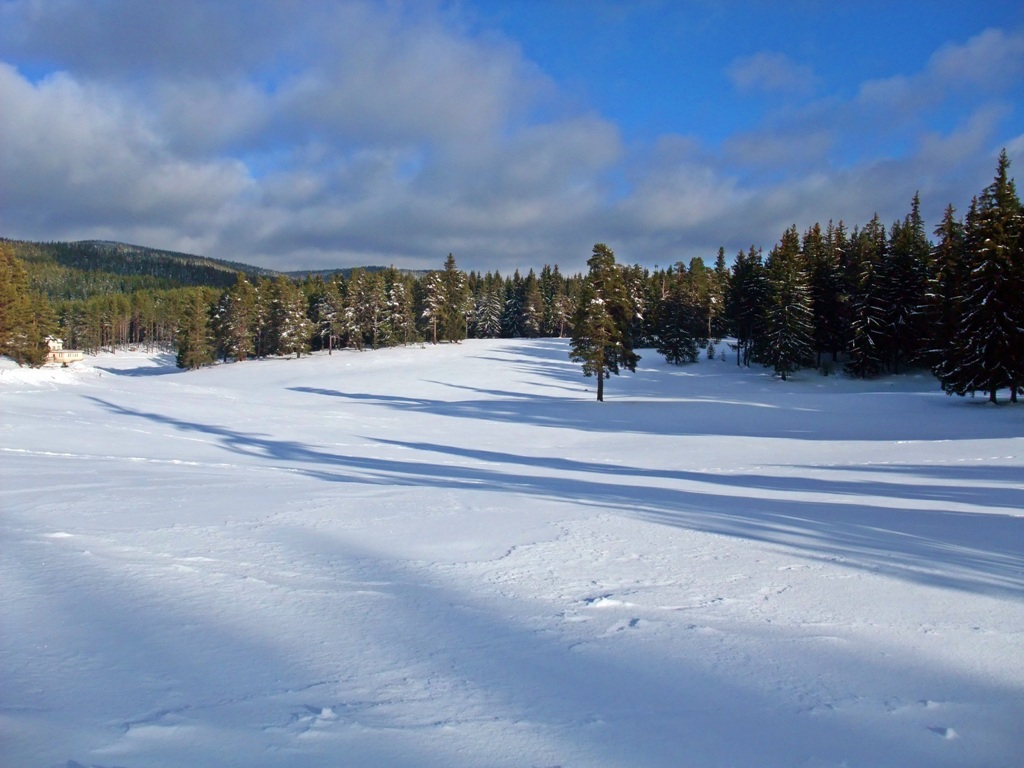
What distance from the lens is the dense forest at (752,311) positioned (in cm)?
3141

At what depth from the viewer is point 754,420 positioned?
29000 mm

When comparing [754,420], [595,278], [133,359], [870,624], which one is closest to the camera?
[870,624]

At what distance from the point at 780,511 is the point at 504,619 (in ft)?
19.5

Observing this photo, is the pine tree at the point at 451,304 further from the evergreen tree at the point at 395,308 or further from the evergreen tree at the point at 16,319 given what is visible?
the evergreen tree at the point at 16,319

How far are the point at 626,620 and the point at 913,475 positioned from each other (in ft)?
37.9

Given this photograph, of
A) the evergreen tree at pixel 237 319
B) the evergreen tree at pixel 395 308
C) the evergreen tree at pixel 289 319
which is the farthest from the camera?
the evergreen tree at pixel 395 308

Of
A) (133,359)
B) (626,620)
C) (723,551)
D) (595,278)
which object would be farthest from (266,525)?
(133,359)

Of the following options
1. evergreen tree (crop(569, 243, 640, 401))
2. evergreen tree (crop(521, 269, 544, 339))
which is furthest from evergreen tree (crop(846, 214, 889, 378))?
evergreen tree (crop(521, 269, 544, 339))

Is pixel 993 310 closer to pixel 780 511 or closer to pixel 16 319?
pixel 780 511

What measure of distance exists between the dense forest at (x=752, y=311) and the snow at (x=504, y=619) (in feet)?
76.2

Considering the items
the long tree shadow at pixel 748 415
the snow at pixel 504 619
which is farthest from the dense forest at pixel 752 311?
the snow at pixel 504 619

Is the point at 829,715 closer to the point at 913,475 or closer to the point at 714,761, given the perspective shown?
the point at 714,761

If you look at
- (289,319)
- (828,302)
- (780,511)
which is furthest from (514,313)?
(780,511)

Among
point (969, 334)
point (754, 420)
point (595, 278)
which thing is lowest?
point (754, 420)
